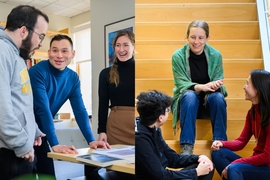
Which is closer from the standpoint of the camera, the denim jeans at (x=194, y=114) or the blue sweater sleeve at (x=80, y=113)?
the blue sweater sleeve at (x=80, y=113)

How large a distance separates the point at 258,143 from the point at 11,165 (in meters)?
0.72

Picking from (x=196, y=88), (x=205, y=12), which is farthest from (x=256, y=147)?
(x=205, y=12)

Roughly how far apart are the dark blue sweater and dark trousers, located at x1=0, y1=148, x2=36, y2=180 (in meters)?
0.03

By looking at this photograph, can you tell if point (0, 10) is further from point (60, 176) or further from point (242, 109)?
point (242, 109)

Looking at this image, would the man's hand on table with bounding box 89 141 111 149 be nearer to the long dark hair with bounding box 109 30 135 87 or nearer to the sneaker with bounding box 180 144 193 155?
the long dark hair with bounding box 109 30 135 87

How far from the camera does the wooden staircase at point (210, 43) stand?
2.45ft

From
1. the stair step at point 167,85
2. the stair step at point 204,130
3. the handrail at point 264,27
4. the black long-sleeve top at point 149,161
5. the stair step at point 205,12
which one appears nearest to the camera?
the black long-sleeve top at point 149,161

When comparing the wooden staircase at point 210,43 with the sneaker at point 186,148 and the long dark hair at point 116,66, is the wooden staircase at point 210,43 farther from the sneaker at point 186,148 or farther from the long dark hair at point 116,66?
the long dark hair at point 116,66

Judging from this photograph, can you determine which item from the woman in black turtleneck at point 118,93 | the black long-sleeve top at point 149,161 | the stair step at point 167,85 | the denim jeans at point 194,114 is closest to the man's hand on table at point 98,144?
the woman in black turtleneck at point 118,93

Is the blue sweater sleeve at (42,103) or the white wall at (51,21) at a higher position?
the white wall at (51,21)

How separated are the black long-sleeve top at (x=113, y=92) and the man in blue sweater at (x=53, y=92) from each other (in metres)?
0.02

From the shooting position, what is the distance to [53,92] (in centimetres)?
21

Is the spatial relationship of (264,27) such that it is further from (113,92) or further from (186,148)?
(113,92)

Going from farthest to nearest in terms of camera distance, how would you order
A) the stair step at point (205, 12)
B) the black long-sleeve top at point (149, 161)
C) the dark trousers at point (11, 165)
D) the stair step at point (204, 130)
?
the stair step at point (205, 12) < the stair step at point (204, 130) < the black long-sleeve top at point (149, 161) < the dark trousers at point (11, 165)
